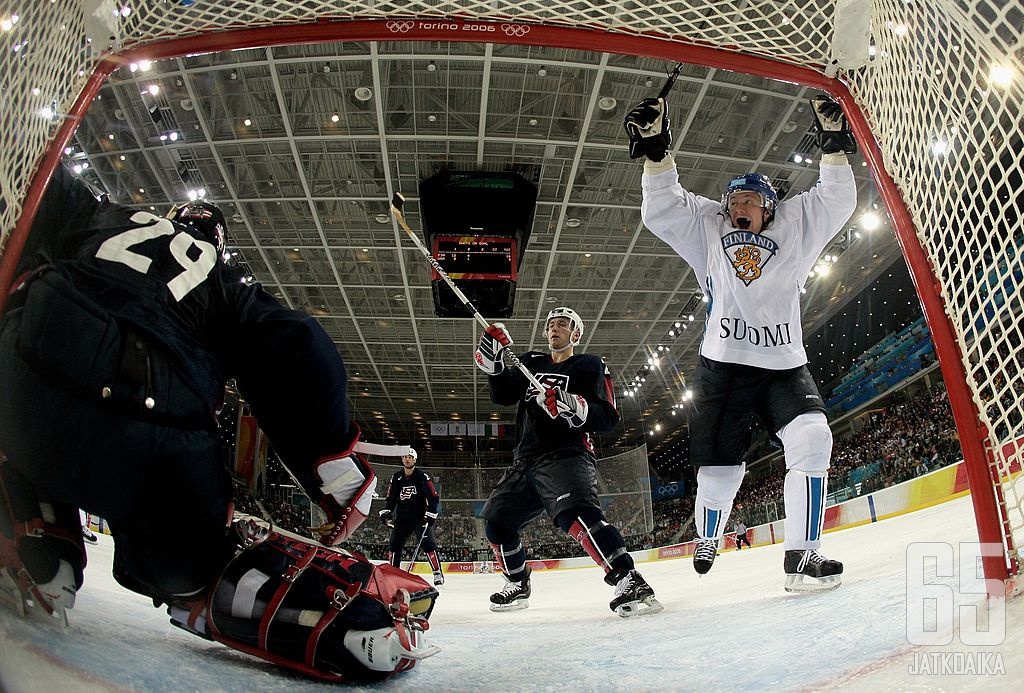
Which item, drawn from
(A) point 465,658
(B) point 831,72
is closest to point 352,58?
(B) point 831,72

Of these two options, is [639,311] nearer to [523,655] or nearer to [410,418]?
[410,418]

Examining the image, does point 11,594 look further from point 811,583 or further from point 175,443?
point 811,583

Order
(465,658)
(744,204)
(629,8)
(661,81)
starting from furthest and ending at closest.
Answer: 1. (661,81)
2. (629,8)
3. (744,204)
4. (465,658)

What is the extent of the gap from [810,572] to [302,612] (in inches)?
28.0

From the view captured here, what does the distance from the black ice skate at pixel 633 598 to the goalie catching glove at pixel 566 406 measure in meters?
0.30

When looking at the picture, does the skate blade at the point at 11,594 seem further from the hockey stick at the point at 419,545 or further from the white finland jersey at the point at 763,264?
the white finland jersey at the point at 763,264

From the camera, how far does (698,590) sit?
911 mm

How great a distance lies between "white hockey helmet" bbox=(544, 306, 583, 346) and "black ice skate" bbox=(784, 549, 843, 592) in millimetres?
542

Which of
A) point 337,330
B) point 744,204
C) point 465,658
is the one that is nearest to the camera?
point 465,658

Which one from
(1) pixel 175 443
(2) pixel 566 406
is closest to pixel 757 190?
(2) pixel 566 406

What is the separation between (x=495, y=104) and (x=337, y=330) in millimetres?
583

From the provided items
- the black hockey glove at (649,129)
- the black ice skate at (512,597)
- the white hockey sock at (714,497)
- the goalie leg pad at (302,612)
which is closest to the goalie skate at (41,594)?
the goalie leg pad at (302,612)

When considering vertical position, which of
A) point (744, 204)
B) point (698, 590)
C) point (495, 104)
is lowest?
point (698, 590)

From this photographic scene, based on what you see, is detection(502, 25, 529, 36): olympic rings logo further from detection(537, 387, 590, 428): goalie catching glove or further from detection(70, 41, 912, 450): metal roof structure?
detection(537, 387, 590, 428): goalie catching glove
